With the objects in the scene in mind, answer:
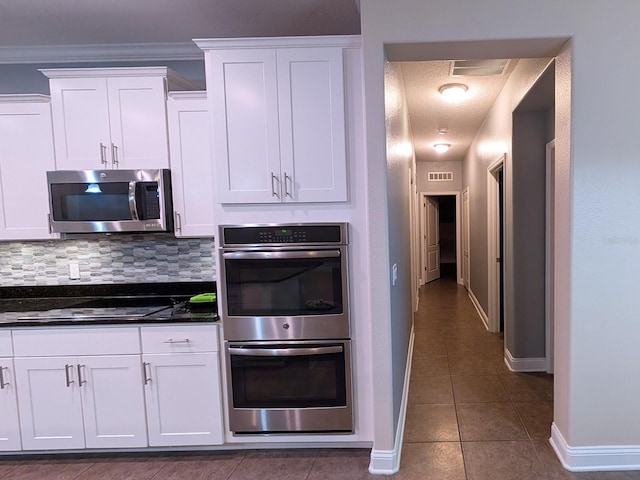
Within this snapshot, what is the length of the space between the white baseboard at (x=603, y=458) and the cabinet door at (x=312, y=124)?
197cm

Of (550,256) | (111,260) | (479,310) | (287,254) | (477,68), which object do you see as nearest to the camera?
(287,254)

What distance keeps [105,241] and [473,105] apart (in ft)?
12.7

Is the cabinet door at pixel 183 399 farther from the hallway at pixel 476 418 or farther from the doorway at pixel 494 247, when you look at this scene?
the doorway at pixel 494 247

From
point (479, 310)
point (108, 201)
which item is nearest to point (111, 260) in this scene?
point (108, 201)

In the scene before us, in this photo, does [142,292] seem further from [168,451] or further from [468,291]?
[468,291]

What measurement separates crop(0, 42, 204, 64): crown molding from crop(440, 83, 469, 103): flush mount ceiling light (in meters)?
2.19

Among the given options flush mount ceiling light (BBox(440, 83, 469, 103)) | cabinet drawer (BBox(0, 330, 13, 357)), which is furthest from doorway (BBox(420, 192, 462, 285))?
cabinet drawer (BBox(0, 330, 13, 357))

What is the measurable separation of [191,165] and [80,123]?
29.8 inches

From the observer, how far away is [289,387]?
6.83 ft

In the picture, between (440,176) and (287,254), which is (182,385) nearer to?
(287,254)

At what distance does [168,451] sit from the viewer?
222 cm

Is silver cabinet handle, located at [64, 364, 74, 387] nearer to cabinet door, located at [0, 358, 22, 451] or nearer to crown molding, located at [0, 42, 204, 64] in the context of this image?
cabinet door, located at [0, 358, 22, 451]


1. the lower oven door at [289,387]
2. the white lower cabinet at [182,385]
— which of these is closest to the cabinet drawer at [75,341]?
the white lower cabinet at [182,385]

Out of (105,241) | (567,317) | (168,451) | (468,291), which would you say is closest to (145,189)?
(105,241)
